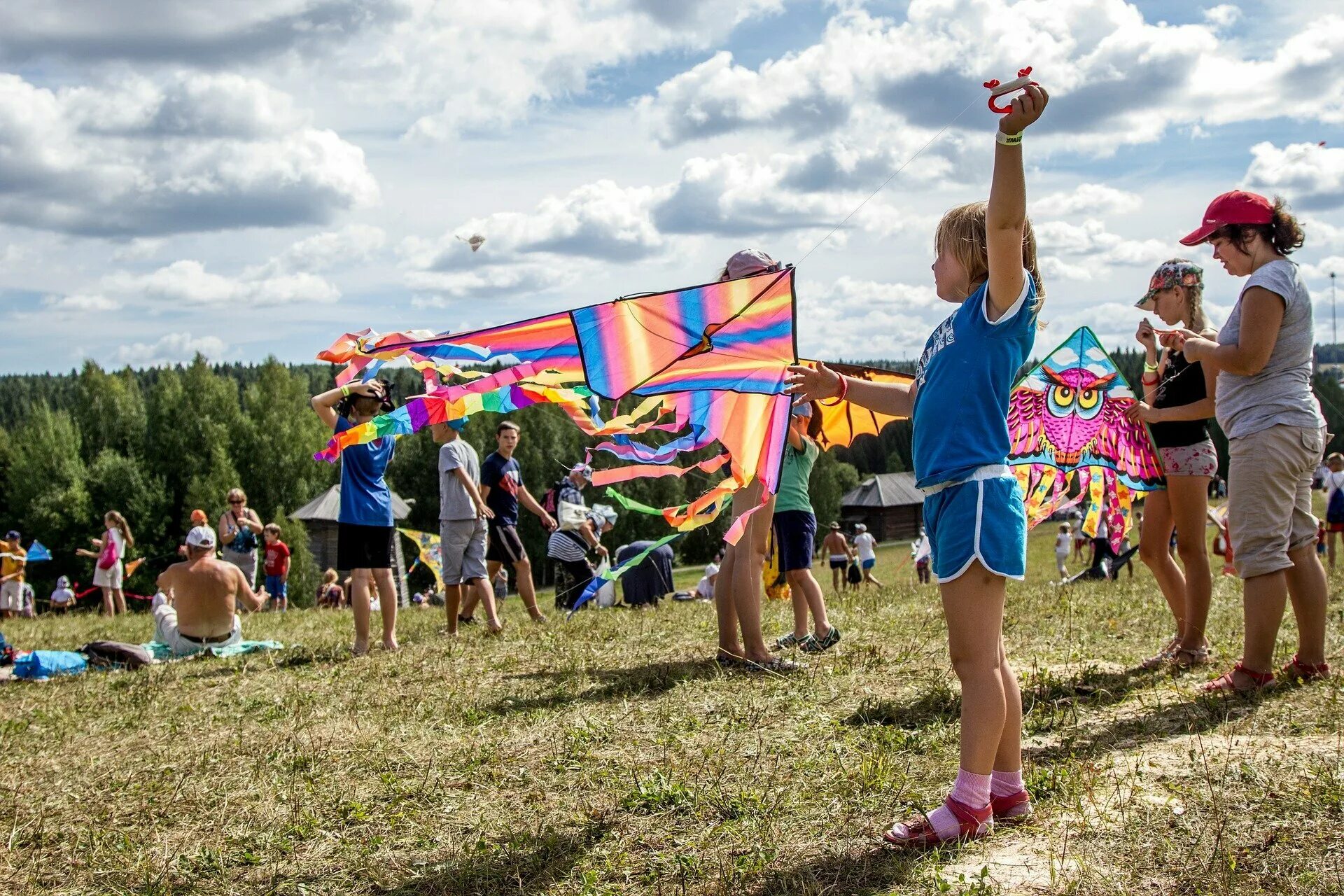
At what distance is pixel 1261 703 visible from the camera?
419 centimetres

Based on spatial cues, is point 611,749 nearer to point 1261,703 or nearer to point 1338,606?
point 1261,703

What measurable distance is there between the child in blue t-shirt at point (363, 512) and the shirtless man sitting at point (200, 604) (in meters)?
1.18

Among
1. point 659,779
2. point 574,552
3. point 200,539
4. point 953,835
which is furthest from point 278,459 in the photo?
point 953,835

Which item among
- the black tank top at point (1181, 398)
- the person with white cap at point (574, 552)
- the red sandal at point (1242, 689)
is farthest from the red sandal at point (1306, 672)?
the person with white cap at point (574, 552)

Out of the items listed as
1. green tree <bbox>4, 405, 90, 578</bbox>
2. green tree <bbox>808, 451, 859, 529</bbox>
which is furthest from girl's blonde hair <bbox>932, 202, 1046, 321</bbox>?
green tree <bbox>808, 451, 859, 529</bbox>

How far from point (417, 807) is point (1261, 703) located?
11.0 feet

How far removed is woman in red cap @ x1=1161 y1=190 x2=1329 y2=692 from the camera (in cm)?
424

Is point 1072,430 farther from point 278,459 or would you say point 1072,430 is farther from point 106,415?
point 106,415

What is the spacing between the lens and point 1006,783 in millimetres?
3162

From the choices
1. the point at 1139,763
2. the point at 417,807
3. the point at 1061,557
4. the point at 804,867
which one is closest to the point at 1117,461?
the point at 1139,763

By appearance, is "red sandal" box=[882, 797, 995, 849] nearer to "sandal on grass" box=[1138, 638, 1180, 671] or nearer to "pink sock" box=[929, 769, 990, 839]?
Result: "pink sock" box=[929, 769, 990, 839]

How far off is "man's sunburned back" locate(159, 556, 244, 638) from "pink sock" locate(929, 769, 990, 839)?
619cm

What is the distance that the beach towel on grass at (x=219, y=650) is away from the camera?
7.66 m

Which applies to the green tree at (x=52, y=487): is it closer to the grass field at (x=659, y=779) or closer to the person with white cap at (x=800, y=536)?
the grass field at (x=659, y=779)
